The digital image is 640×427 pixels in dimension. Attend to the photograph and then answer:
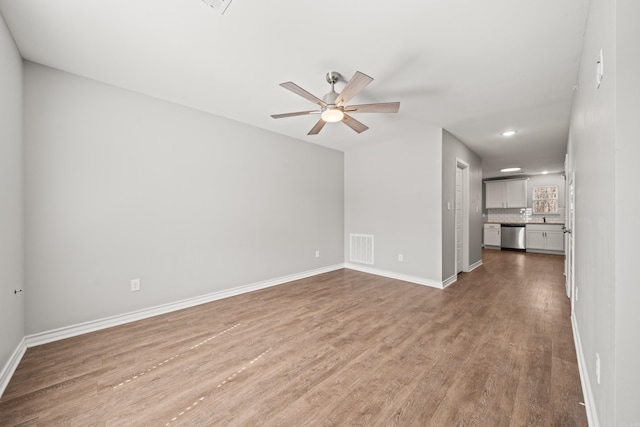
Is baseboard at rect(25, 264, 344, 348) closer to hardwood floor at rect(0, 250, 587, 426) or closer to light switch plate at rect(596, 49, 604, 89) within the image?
hardwood floor at rect(0, 250, 587, 426)

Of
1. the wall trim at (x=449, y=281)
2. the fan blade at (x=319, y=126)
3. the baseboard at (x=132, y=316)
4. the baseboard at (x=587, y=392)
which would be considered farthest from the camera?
the wall trim at (x=449, y=281)

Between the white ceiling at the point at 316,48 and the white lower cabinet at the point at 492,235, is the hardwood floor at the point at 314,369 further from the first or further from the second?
the white lower cabinet at the point at 492,235

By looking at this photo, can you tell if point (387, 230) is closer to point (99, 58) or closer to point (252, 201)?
point (252, 201)

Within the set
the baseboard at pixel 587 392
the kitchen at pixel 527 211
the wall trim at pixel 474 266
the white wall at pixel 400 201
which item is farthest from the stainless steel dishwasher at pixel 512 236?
the baseboard at pixel 587 392

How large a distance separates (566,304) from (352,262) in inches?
127

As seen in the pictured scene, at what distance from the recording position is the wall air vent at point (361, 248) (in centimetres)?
497

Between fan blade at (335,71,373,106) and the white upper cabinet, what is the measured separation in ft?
28.4

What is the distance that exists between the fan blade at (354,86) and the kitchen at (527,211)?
821 centimetres

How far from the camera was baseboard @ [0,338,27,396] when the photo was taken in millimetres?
1711

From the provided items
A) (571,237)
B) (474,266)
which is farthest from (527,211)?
(571,237)

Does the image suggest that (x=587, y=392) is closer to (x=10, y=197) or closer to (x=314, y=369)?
(x=314, y=369)

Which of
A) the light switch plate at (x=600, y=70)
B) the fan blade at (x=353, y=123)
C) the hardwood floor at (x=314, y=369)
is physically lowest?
the hardwood floor at (x=314, y=369)

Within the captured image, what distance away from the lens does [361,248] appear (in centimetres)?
512

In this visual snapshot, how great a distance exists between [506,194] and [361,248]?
654 centimetres
